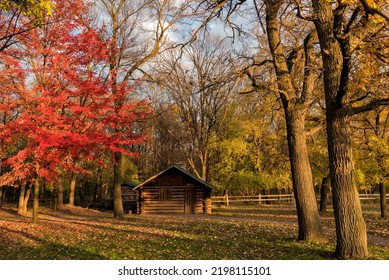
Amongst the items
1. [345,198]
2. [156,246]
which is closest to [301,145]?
[345,198]

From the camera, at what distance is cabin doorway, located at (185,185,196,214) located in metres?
28.2

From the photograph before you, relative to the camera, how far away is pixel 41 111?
13.4 meters

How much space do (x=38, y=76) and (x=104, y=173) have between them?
97.7 feet

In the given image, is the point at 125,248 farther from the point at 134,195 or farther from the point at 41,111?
the point at 134,195

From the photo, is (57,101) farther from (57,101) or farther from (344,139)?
(344,139)

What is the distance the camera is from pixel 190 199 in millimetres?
28406

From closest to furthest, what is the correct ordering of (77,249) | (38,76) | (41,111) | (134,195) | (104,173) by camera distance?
(77,249) → (41,111) → (38,76) → (134,195) → (104,173)

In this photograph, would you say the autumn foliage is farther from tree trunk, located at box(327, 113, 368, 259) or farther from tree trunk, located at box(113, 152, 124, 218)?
tree trunk, located at box(327, 113, 368, 259)

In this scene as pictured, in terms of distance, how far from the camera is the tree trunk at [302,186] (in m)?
10.3

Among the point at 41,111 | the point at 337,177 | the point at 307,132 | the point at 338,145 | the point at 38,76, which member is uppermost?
the point at 38,76

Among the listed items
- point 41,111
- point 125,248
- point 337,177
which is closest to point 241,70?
point 337,177

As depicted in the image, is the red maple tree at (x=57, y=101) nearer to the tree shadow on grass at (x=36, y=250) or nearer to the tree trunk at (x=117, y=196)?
the tree shadow on grass at (x=36, y=250)

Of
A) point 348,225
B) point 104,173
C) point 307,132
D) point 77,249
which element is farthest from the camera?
point 104,173

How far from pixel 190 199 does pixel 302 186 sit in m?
18.7
